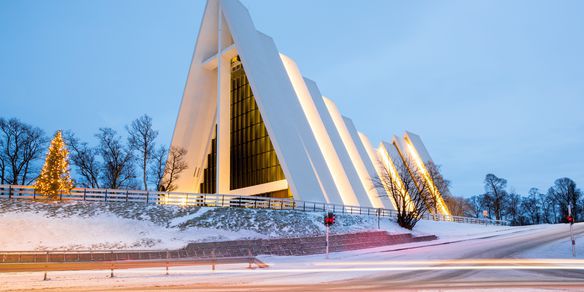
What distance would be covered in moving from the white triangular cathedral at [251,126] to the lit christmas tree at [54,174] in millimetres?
13985

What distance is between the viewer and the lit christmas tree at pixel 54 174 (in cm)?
2208

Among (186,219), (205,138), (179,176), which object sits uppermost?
(205,138)

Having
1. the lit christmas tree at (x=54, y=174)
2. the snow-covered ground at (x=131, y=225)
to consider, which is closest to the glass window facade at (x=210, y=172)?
the snow-covered ground at (x=131, y=225)

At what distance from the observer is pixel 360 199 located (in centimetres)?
4106

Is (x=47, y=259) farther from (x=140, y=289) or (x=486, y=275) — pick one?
(x=486, y=275)

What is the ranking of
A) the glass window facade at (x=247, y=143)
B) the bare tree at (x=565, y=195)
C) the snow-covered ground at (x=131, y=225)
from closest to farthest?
the snow-covered ground at (x=131, y=225)
the glass window facade at (x=247, y=143)
the bare tree at (x=565, y=195)

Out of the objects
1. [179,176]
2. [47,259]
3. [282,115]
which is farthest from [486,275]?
[179,176]

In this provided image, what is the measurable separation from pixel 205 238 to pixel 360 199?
856 inches

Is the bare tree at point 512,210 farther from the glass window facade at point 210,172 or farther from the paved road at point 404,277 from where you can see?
the paved road at point 404,277

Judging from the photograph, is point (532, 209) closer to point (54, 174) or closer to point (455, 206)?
point (455, 206)

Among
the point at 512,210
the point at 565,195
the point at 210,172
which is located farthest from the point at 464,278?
the point at 565,195

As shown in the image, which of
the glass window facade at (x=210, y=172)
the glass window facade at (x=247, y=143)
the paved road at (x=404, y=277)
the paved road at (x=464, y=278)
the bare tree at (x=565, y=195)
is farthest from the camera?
the bare tree at (x=565, y=195)

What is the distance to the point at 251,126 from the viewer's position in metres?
37.8

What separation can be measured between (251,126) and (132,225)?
57.2 ft
